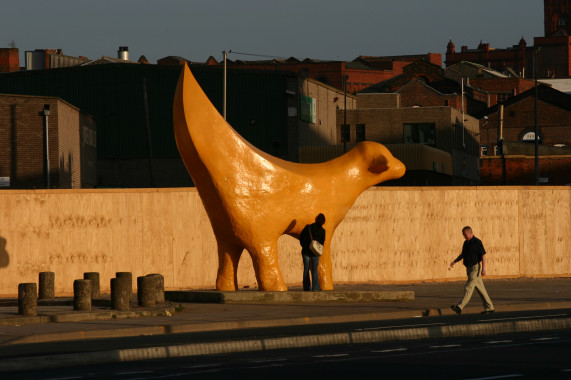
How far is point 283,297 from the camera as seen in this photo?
74.1ft

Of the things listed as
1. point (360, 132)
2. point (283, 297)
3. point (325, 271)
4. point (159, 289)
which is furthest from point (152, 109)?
point (159, 289)

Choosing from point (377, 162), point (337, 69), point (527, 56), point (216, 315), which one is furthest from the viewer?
point (527, 56)

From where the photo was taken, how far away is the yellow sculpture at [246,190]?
22.3 m

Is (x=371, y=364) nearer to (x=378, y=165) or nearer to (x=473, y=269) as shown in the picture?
(x=473, y=269)

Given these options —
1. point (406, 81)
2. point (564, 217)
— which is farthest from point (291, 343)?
point (406, 81)

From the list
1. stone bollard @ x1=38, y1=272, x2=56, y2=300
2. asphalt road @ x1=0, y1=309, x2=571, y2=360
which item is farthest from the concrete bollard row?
stone bollard @ x1=38, y1=272, x2=56, y2=300

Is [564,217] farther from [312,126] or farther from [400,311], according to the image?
[312,126]

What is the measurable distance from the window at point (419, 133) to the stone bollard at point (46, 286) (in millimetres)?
54799

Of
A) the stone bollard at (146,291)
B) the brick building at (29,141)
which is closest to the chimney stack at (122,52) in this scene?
the brick building at (29,141)

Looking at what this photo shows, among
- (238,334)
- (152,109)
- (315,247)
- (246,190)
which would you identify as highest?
(152,109)

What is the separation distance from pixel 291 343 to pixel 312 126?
53552mm

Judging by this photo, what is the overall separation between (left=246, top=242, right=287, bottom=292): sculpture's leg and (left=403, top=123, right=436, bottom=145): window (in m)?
54.5

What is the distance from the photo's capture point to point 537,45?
487 ft

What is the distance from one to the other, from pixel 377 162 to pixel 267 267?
141 inches
